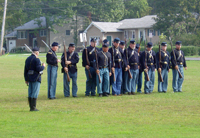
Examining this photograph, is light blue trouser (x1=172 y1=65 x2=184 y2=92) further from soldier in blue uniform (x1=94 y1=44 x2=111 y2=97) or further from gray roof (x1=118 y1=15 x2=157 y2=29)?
gray roof (x1=118 y1=15 x2=157 y2=29)

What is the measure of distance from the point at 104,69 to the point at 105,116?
13.5ft

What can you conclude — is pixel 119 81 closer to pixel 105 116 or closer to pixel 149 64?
pixel 149 64

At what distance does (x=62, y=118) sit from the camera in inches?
388

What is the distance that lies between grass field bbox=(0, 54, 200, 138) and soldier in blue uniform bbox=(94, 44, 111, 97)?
449 mm

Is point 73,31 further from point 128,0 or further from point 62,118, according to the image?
point 62,118

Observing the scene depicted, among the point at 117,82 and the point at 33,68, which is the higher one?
A: the point at 33,68

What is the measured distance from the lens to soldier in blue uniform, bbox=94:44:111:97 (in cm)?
1391

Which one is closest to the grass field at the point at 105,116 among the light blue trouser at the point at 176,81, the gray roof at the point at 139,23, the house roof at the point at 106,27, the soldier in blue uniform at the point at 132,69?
the soldier in blue uniform at the point at 132,69

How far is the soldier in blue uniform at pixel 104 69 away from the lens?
13915mm

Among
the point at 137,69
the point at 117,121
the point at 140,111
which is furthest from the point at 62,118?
the point at 137,69

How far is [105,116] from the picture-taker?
1008 cm

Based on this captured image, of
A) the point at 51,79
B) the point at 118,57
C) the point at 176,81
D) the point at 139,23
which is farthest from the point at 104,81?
the point at 139,23

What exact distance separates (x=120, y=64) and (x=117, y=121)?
17.4 ft

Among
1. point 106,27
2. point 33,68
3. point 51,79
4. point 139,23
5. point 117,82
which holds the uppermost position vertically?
point 139,23
